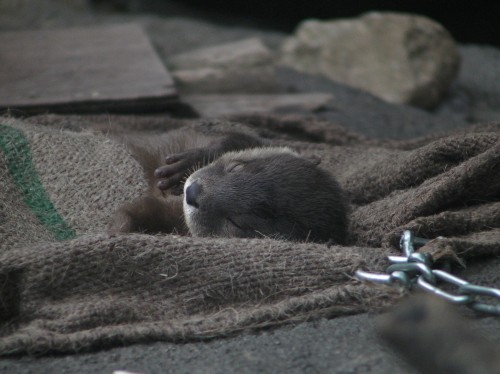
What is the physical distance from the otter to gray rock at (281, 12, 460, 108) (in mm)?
3435

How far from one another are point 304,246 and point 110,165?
3.56ft

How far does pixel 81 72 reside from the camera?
4.48 m

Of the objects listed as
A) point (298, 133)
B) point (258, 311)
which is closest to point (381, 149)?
point (298, 133)

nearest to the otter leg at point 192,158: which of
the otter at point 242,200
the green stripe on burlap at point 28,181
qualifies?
the otter at point 242,200

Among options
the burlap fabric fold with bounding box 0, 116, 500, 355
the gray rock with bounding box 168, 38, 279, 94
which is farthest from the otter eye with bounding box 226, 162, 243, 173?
the gray rock with bounding box 168, 38, 279, 94

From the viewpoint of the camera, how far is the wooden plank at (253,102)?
4.48 m

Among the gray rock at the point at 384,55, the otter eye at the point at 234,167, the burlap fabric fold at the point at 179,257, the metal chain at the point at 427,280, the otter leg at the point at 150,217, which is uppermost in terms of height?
the metal chain at the point at 427,280

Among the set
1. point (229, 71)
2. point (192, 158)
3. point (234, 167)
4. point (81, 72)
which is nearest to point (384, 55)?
point (229, 71)

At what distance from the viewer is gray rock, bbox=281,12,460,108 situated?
6.31 m

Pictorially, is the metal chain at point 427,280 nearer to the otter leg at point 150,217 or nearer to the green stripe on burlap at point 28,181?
the otter leg at point 150,217

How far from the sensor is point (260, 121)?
3.98 m

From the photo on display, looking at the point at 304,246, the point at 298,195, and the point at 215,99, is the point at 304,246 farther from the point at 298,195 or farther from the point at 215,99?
the point at 215,99

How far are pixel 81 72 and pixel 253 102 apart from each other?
1.11 metres

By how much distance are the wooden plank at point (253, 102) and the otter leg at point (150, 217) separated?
149cm
